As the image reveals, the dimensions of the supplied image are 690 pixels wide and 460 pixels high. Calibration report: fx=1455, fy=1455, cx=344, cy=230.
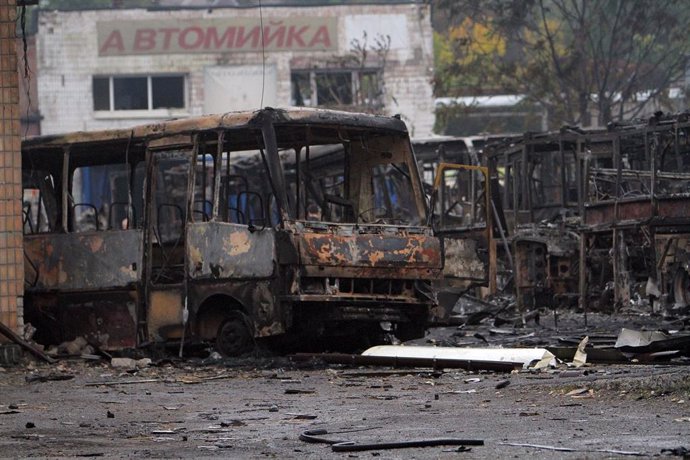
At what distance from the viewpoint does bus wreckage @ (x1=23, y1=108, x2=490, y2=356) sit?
555 inches

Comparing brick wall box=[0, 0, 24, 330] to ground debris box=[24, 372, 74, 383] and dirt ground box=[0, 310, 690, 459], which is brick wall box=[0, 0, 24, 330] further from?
ground debris box=[24, 372, 74, 383]

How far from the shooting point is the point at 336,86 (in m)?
48.2

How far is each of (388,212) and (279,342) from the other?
76.6 inches

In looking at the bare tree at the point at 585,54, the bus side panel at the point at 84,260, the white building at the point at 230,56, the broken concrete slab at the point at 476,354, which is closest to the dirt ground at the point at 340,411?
the broken concrete slab at the point at 476,354

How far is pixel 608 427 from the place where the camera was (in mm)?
8039

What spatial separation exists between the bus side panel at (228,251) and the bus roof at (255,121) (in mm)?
1052

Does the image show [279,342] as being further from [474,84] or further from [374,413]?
[474,84]

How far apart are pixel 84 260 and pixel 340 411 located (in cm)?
685

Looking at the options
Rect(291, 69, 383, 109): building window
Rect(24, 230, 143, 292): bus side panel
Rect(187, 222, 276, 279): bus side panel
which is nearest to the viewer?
Rect(187, 222, 276, 279): bus side panel

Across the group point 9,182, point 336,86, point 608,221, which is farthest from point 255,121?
point 336,86

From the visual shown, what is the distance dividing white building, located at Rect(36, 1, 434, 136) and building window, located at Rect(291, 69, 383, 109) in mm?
44

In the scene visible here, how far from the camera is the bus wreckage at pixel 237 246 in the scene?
14.1 meters

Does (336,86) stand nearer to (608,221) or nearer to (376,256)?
(608,221)

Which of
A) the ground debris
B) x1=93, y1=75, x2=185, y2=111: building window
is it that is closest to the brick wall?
the ground debris
